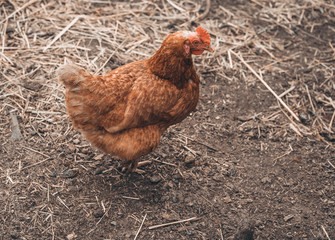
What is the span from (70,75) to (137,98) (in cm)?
56

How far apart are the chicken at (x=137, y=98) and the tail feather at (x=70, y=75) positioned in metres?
0.02

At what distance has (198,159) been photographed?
3.69 metres

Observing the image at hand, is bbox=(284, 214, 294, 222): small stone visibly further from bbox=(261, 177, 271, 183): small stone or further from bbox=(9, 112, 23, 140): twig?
bbox=(9, 112, 23, 140): twig

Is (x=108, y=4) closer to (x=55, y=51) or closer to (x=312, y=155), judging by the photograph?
(x=55, y=51)

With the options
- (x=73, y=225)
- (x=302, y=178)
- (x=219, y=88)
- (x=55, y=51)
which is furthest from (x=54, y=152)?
(x=302, y=178)

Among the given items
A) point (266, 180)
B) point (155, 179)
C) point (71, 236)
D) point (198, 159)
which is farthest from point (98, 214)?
point (266, 180)

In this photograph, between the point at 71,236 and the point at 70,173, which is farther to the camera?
the point at 70,173

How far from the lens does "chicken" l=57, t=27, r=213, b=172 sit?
281 cm

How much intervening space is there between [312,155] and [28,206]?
2917 millimetres

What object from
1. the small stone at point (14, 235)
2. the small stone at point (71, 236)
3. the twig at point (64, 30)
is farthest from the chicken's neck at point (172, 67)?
the twig at point (64, 30)

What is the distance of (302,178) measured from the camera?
3609mm

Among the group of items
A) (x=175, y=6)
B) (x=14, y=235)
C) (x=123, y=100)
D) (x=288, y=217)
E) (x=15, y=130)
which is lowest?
(x=288, y=217)

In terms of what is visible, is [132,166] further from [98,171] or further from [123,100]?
[123,100]

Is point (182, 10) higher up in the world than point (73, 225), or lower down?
higher up
